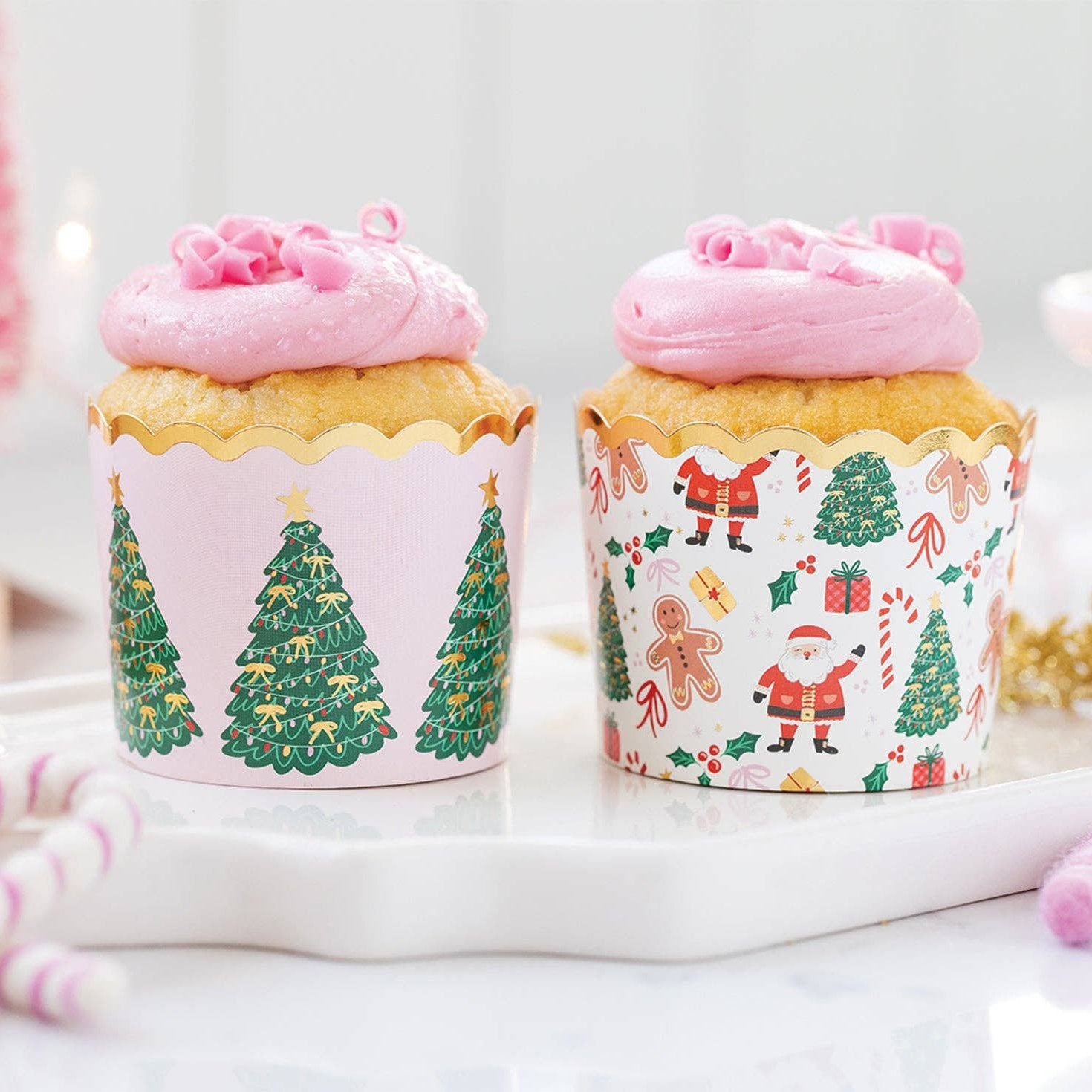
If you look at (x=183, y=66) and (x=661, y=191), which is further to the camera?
(x=661, y=191)

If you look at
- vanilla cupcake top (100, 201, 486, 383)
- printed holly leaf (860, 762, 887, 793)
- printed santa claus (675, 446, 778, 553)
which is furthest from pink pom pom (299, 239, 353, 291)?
printed holly leaf (860, 762, 887, 793)

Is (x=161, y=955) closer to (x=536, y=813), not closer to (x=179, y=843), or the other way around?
(x=179, y=843)

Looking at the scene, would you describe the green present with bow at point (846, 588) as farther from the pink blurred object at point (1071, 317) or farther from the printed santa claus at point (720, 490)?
the pink blurred object at point (1071, 317)

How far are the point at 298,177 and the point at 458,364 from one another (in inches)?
104

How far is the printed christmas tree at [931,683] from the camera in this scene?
105 centimetres

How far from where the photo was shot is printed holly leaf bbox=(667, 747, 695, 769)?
1.07 metres

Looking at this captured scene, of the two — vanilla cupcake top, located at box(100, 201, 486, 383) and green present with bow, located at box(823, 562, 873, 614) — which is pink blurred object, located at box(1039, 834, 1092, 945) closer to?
green present with bow, located at box(823, 562, 873, 614)

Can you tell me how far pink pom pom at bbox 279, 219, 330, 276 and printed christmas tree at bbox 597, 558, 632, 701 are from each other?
0.28 meters

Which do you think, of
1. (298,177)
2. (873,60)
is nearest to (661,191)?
(873,60)

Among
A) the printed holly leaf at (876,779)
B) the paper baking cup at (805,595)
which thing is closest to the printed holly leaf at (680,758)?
the paper baking cup at (805,595)

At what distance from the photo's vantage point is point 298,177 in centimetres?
358

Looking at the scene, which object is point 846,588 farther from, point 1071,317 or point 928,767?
point 1071,317

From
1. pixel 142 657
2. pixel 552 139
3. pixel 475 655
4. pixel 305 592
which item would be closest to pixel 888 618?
pixel 475 655

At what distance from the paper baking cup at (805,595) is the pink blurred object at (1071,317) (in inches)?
9.9
